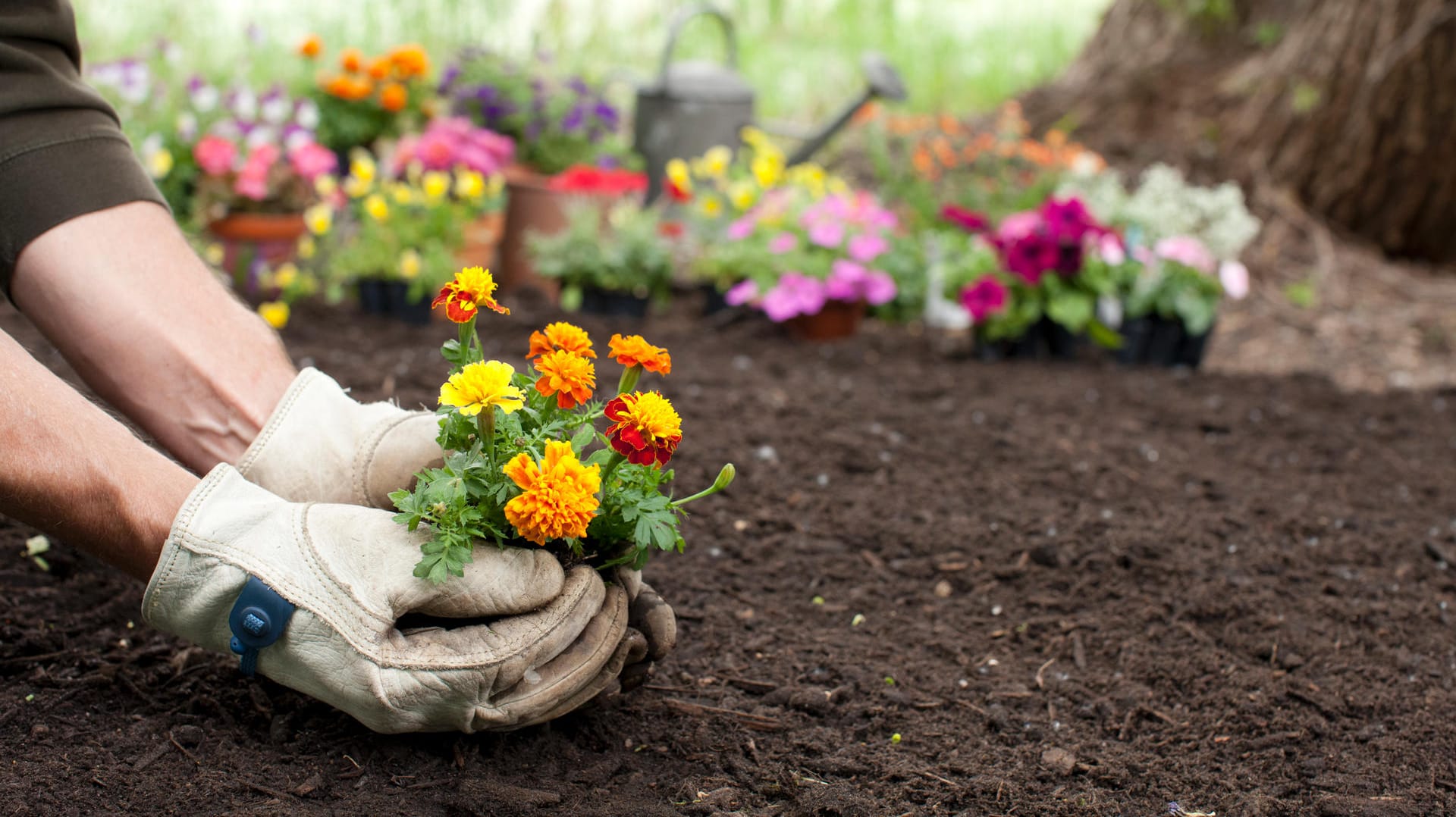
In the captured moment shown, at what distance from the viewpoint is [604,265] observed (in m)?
3.62

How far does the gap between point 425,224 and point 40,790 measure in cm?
252

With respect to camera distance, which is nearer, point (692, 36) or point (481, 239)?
point (481, 239)

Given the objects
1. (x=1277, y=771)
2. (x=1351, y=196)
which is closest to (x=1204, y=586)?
(x=1277, y=771)

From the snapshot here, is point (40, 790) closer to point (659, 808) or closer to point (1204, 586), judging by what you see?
point (659, 808)

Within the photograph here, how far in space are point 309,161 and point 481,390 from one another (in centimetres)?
267

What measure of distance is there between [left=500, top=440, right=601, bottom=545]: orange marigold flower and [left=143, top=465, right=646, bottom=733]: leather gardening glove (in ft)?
0.47

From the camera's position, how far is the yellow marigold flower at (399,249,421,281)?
11.1ft

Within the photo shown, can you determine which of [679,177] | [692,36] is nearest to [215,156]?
[679,177]

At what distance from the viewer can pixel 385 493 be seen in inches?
60.7

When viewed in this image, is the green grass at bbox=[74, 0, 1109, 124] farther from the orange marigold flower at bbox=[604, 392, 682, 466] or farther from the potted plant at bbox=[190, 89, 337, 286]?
the orange marigold flower at bbox=[604, 392, 682, 466]

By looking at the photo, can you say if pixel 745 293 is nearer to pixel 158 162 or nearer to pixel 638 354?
pixel 158 162

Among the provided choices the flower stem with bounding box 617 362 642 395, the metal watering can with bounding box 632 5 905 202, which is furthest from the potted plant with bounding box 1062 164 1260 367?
the flower stem with bounding box 617 362 642 395

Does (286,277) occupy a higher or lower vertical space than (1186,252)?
lower

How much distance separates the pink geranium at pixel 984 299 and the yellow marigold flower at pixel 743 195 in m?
0.90
